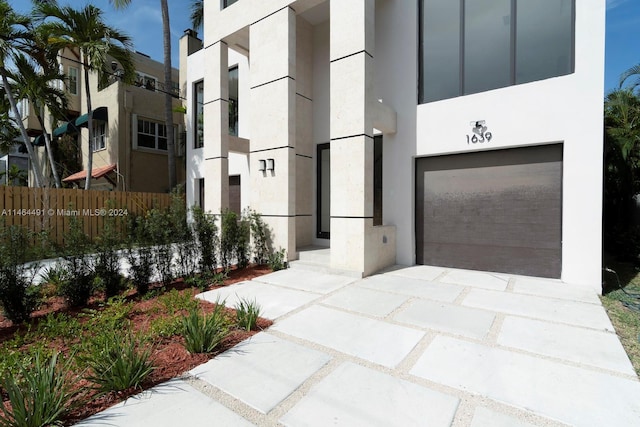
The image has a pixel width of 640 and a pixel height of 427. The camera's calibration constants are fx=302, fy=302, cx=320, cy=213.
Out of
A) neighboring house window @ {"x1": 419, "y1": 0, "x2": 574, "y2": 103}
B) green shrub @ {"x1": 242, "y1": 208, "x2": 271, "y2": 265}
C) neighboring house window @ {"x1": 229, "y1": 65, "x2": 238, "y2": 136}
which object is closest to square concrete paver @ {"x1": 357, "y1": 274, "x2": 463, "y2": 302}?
green shrub @ {"x1": 242, "y1": 208, "x2": 271, "y2": 265}

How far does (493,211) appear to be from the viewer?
6.69m

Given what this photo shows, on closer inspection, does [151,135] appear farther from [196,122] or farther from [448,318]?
[448,318]

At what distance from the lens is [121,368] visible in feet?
8.16

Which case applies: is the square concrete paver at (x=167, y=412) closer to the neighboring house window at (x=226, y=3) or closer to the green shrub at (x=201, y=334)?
the green shrub at (x=201, y=334)

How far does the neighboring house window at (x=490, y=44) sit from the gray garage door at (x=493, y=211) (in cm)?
155

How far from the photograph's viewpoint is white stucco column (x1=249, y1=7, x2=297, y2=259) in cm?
753

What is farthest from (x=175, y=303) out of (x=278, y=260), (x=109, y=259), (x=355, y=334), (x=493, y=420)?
(x=493, y=420)

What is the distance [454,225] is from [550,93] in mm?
3192

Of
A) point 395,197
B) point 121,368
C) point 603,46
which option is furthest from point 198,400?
point 603,46

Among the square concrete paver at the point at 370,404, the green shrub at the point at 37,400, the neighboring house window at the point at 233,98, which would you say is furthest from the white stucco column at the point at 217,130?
the square concrete paver at the point at 370,404

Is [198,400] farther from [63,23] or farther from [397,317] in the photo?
[63,23]

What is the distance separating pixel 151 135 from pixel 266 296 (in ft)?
53.2

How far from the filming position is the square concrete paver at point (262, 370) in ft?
8.16

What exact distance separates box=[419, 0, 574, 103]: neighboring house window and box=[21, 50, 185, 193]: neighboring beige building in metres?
12.8
